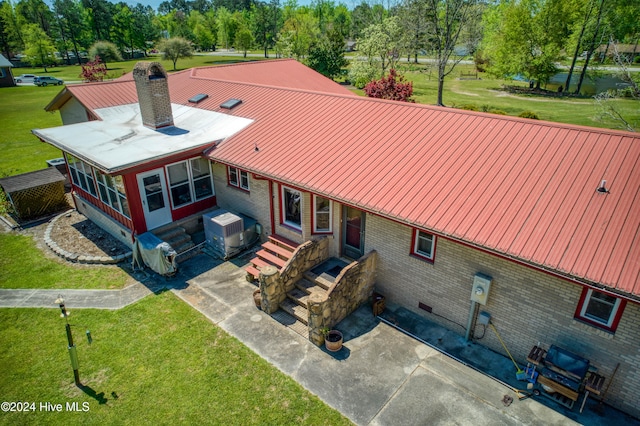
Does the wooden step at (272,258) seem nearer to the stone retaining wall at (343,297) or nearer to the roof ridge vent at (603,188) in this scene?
the stone retaining wall at (343,297)

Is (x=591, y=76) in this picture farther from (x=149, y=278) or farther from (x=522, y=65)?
(x=149, y=278)

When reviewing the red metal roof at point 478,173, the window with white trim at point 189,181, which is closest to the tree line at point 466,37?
the red metal roof at point 478,173

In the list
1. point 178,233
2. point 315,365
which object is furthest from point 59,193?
point 315,365

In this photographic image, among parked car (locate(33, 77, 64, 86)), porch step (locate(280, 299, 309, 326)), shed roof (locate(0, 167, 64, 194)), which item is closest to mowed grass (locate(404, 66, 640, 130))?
porch step (locate(280, 299, 309, 326))

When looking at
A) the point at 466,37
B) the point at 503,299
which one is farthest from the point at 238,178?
the point at 466,37

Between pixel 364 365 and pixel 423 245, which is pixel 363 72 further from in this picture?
pixel 364 365

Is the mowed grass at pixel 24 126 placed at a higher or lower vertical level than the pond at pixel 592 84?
lower
